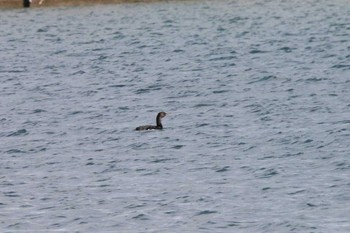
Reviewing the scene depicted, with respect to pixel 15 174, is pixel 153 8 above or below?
below

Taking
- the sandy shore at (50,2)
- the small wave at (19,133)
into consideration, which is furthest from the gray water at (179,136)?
the sandy shore at (50,2)

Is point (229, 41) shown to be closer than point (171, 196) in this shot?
No

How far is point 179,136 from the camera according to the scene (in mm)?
37094

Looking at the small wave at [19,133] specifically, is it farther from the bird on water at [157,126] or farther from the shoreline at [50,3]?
the shoreline at [50,3]

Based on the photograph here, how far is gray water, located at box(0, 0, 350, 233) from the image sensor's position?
2689 centimetres

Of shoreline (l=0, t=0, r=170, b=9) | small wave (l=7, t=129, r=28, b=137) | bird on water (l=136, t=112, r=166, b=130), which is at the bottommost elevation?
shoreline (l=0, t=0, r=170, b=9)

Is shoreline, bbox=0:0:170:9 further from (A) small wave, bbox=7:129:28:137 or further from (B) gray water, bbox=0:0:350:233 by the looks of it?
(A) small wave, bbox=7:129:28:137

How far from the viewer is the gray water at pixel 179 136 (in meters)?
26.9

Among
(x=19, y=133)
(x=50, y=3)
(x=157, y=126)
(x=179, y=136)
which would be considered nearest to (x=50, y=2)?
(x=50, y=3)

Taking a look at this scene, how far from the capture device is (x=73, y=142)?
36.3 metres

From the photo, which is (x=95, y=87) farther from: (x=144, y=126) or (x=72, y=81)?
(x=144, y=126)

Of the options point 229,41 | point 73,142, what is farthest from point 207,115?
point 229,41

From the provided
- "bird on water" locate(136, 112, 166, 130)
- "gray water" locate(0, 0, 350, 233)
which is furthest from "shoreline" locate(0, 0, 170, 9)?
"bird on water" locate(136, 112, 166, 130)

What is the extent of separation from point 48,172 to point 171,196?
4.40 metres
